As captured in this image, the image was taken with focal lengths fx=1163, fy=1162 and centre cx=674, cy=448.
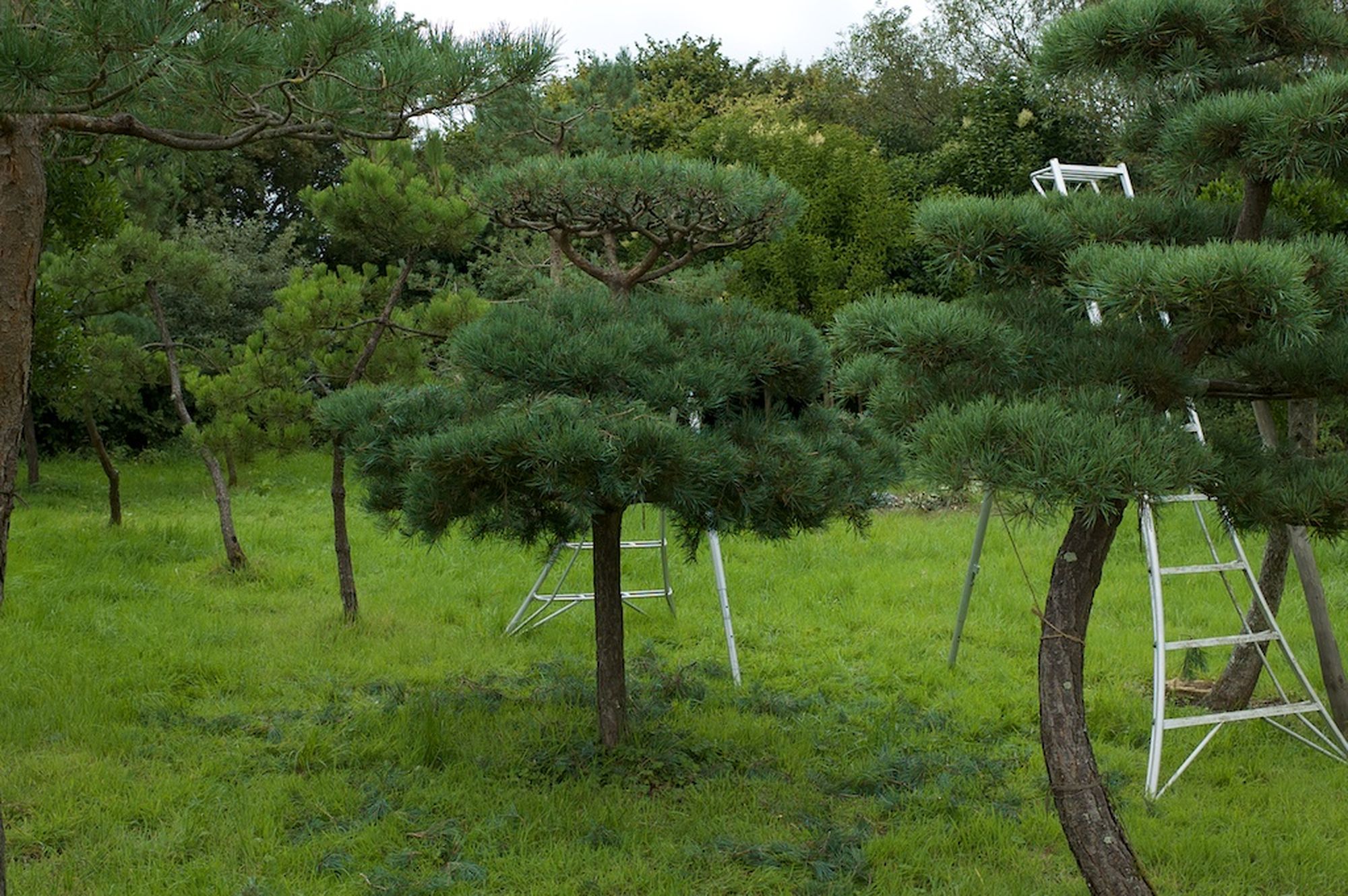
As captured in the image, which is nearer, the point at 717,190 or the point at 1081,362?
the point at 1081,362

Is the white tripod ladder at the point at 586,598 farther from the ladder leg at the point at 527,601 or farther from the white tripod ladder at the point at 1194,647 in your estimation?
the white tripod ladder at the point at 1194,647

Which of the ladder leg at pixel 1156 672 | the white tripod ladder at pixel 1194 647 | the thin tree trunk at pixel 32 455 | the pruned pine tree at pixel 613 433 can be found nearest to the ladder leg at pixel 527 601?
the pruned pine tree at pixel 613 433

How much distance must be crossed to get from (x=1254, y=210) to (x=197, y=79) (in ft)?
8.91

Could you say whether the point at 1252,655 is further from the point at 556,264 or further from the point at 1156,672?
the point at 556,264

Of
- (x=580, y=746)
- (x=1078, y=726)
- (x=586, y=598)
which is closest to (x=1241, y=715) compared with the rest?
(x=1078, y=726)

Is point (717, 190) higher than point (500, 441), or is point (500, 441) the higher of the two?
point (717, 190)

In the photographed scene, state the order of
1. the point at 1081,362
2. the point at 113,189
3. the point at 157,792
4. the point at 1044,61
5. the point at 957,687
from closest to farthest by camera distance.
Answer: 1. the point at 1081,362
2. the point at 1044,61
3. the point at 157,792
4. the point at 957,687
5. the point at 113,189

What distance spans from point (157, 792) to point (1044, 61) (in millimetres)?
3345

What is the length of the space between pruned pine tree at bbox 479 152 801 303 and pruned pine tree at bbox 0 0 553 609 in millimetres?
418

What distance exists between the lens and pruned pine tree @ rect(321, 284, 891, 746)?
122 inches

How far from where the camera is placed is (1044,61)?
285 centimetres

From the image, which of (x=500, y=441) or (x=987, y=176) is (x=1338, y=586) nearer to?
(x=500, y=441)

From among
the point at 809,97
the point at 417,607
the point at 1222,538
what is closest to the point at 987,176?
the point at 809,97

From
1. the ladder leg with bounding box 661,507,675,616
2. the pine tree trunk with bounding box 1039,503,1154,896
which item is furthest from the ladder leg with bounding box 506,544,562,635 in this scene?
the pine tree trunk with bounding box 1039,503,1154,896
